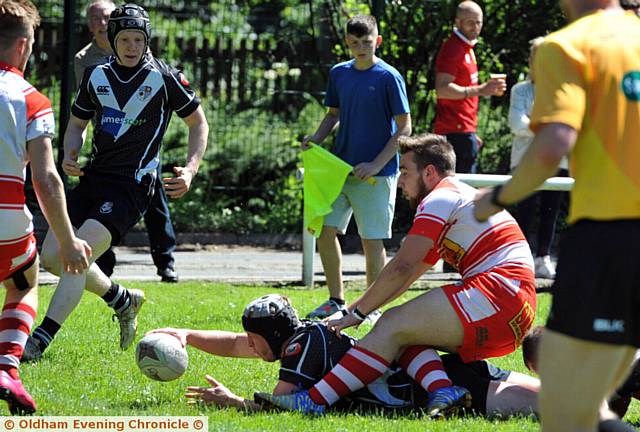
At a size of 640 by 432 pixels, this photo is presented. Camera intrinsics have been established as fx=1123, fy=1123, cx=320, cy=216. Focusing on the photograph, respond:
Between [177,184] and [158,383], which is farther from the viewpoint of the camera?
[177,184]

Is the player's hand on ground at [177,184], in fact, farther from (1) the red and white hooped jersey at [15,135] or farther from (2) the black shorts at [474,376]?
(2) the black shorts at [474,376]

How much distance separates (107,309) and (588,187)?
232 inches

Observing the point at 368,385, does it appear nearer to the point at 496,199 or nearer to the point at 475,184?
the point at 496,199

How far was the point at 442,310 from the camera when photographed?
5.53 metres

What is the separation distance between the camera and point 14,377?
5.19 metres

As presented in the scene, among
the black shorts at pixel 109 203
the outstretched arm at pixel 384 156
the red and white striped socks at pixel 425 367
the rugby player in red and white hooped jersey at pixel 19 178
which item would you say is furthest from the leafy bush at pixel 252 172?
the rugby player in red and white hooped jersey at pixel 19 178

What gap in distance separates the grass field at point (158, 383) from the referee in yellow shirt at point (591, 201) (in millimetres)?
1691

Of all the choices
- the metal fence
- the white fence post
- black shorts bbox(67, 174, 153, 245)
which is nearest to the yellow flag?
the white fence post

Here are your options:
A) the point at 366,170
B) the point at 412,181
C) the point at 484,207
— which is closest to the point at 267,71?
the point at 366,170

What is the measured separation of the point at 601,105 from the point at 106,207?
4.08 metres

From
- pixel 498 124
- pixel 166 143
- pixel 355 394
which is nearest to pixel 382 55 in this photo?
pixel 498 124

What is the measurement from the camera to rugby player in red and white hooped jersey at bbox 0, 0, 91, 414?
5.07m

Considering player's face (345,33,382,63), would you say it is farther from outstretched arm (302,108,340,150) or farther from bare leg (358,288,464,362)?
bare leg (358,288,464,362)

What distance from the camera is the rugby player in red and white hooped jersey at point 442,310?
18.1ft
